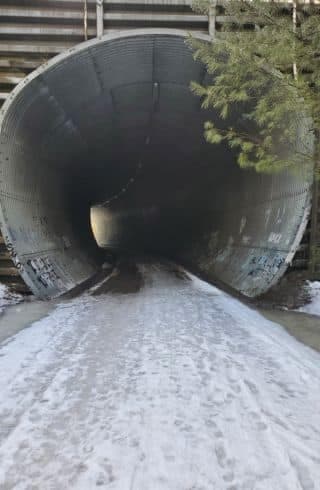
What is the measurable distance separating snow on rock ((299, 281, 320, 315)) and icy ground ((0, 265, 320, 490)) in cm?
198

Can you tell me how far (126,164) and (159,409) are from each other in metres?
16.0

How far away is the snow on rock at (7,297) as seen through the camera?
8247mm

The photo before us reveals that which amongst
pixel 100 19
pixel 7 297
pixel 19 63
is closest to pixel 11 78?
pixel 19 63

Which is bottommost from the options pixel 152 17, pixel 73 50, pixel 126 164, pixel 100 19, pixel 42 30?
pixel 126 164

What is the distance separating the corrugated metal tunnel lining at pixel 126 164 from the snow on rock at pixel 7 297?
42 centimetres

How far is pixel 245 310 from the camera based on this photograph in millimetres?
7625

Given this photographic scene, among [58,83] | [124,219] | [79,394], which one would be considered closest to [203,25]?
[58,83]

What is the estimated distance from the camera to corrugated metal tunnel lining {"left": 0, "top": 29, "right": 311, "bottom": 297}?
8477 millimetres

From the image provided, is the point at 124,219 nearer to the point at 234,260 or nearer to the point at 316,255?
the point at 234,260

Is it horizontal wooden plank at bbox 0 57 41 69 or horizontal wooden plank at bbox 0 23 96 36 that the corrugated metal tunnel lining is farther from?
horizontal wooden plank at bbox 0 23 96 36

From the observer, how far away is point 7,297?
8.44 metres

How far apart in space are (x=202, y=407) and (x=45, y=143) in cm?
902

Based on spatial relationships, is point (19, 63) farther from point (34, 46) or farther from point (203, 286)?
point (203, 286)

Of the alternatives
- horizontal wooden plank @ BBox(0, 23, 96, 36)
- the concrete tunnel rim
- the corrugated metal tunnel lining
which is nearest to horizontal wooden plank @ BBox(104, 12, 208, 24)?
horizontal wooden plank @ BBox(0, 23, 96, 36)
